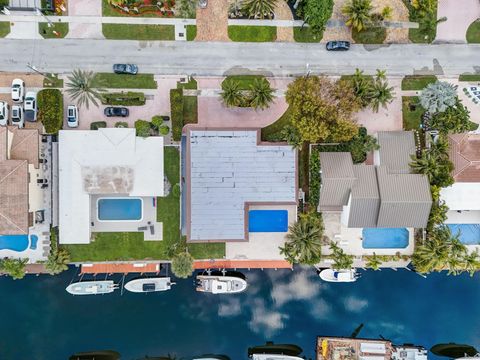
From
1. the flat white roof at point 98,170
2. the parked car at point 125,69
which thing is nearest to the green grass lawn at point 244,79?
the parked car at point 125,69

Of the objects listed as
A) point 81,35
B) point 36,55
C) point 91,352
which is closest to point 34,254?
point 91,352

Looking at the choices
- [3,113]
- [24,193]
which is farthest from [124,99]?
[24,193]

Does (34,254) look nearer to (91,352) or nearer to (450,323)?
(91,352)

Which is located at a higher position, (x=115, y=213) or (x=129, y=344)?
(x=115, y=213)

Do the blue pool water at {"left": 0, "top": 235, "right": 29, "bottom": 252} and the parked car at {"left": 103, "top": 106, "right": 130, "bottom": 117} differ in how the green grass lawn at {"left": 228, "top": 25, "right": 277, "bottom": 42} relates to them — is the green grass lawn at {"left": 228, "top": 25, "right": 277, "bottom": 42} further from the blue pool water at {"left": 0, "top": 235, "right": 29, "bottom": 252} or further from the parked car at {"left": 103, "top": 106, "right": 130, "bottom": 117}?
the blue pool water at {"left": 0, "top": 235, "right": 29, "bottom": 252}

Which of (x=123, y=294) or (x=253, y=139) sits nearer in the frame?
(x=253, y=139)

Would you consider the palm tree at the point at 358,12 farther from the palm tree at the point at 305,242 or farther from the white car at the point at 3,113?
the white car at the point at 3,113

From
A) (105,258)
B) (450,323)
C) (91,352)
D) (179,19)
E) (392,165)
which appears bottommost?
(91,352)
